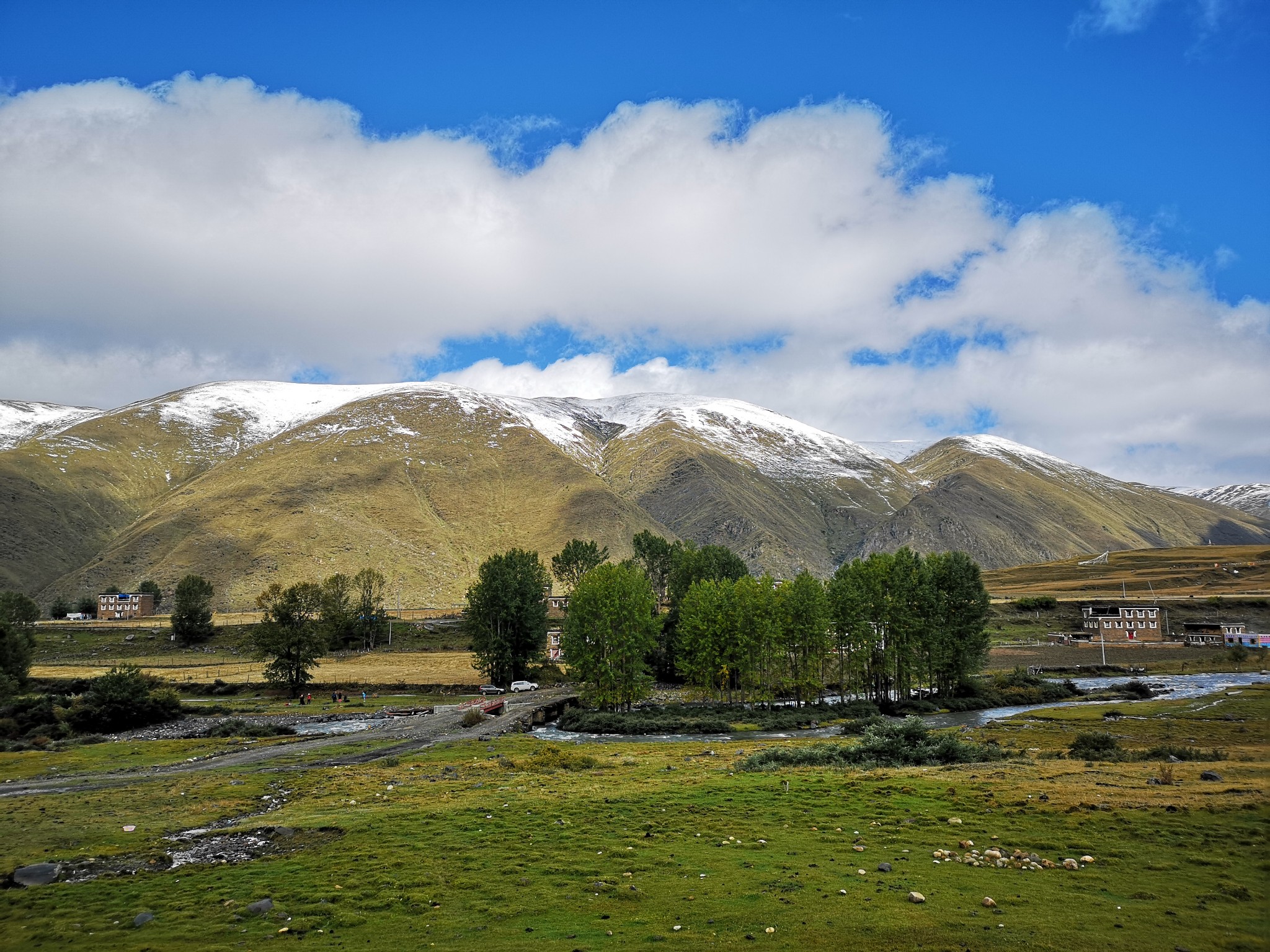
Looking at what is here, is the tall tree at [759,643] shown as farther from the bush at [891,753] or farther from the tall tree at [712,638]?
the bush at [891,753]

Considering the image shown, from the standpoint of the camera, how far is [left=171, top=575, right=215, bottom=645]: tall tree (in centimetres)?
15175

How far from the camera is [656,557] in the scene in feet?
528

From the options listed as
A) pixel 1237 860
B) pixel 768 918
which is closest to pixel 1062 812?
pixel 1237 860

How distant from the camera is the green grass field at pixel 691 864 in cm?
1653

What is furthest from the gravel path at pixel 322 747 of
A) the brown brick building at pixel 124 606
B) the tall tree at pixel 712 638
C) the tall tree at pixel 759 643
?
the brown brick building at pixel 124 606

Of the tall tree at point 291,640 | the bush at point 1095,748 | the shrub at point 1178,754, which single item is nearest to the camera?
the shrub at point 1178,754

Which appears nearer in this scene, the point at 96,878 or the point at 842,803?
the point at 96,878

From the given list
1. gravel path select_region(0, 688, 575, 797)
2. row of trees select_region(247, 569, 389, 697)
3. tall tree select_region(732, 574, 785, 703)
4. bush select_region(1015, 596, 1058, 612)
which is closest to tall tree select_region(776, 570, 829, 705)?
tall tree select_region(732, 574, 785, 703)

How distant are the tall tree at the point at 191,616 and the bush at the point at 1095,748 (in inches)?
6407

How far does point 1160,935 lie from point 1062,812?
1192 cm

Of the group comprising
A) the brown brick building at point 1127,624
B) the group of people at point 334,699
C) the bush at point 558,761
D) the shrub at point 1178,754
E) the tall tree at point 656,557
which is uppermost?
the tall tree at point 656,557

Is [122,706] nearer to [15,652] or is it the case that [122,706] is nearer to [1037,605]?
[15,652]

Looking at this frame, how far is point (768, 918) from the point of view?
17.4 meters

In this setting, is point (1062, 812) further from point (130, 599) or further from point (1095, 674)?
point (130, 599)
